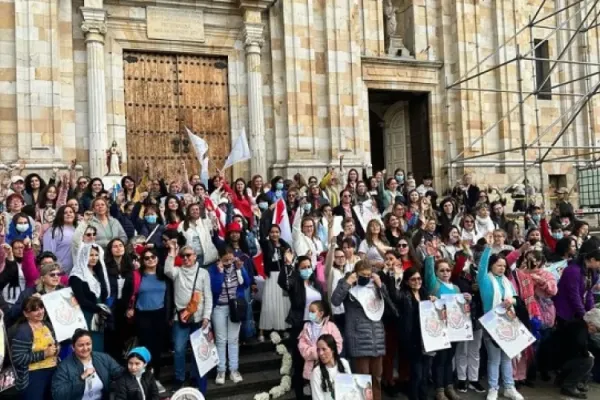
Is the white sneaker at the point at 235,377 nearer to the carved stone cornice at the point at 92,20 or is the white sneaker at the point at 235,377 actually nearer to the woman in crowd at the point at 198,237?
the woman in crowd at the point at 198,237

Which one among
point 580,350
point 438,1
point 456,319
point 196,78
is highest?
point 438,1

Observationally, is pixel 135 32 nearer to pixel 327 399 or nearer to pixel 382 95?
pixel 382 95

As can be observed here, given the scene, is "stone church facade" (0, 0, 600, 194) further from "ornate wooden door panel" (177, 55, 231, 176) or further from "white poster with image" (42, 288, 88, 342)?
"white poster with image" (42, 288, 88, 342)

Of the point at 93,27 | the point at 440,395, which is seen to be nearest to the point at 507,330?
the point at 440,395

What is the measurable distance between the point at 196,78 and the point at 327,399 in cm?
1041

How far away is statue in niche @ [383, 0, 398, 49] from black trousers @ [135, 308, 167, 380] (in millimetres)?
13030

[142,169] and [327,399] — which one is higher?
[142,169]

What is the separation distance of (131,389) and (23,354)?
1033mm

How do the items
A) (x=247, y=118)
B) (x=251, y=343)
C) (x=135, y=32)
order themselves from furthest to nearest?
(x=247, y=118) → (x=135, y=32) → (x=251, y=343)

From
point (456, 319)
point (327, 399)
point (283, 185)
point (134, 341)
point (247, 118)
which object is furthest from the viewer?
point (247, 118)

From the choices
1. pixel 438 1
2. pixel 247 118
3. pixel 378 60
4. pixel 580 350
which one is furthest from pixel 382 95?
pixel 580 350

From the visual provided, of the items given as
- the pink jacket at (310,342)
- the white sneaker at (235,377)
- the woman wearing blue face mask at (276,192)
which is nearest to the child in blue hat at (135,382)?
the pink jacket at (310,342)

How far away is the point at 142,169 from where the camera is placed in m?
13.5

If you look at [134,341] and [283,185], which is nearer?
[134,341]
